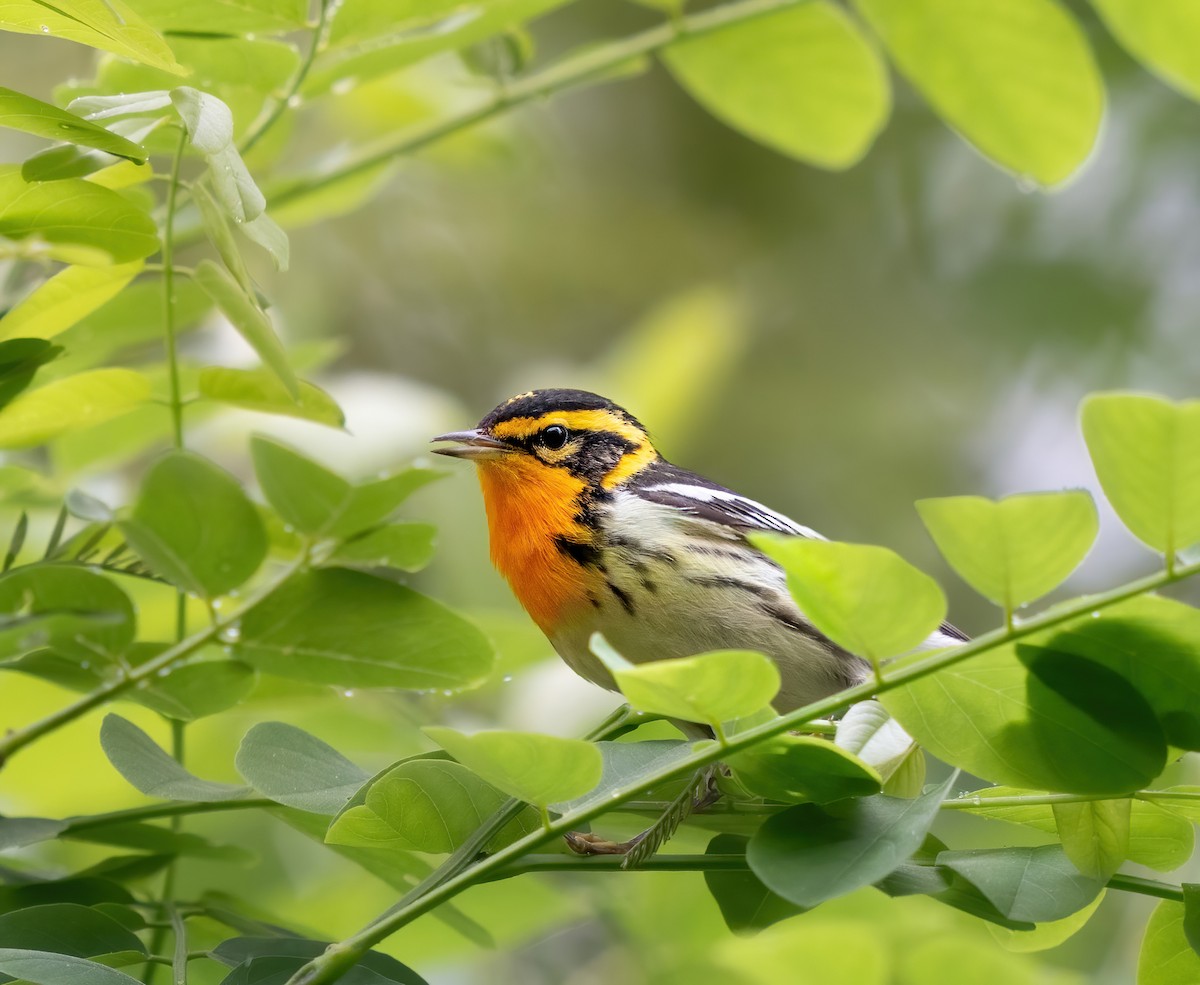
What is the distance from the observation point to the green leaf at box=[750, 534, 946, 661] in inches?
51.5

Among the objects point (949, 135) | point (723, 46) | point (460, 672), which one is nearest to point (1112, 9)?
point (723, 46)

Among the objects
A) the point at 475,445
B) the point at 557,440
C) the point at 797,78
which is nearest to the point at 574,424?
the point at 557,440

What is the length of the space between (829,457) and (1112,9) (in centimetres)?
547

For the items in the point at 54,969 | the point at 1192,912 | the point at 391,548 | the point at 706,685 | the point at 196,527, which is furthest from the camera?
the point at 391,548

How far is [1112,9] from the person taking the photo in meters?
2.33

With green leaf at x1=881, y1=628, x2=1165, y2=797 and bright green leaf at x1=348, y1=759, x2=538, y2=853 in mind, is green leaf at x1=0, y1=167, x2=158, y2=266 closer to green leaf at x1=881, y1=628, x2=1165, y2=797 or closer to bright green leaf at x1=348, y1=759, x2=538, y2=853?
bright green leaf at x1=348, y1=759, x2=538, y2=853

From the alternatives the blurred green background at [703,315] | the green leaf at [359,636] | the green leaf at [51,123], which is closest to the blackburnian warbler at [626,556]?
the blurred green background at [703,315]

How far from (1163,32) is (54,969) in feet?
7.15

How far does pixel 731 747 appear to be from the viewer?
4.54 ft

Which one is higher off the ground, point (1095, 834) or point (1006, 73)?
point (1006, 73)

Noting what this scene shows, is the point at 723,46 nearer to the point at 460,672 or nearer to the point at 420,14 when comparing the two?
the point at 420,14

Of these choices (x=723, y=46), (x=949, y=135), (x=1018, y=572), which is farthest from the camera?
(x=949, y=135)

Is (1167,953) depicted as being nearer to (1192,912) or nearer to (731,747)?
(1192,912)

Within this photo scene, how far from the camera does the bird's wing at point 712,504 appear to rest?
3135mm
